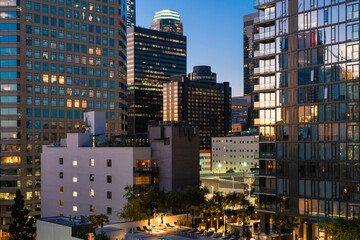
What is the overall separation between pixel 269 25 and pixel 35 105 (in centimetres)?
8643

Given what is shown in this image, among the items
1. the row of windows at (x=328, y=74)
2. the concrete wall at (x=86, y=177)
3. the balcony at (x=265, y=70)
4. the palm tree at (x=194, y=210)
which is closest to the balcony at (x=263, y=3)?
→ the balcony at (x=265, y=70)

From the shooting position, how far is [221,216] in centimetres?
9619

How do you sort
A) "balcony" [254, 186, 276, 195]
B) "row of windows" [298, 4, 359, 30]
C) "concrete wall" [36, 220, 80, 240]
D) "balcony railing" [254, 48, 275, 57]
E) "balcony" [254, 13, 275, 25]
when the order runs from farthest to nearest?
"balcony" [254, 13, 275, 25]
"balcony railing" [254, 48, 275, 57]
"balcony" [254, 186, 276, 195]
"row of windows" [298, 4, 359, 30]
"concrete wall" [36, 220, 80, 240]

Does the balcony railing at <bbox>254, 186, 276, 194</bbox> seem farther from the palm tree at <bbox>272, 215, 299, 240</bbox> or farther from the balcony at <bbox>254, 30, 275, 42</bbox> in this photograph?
the balcony at <bbox>254, 30, 275, 42</bbox>

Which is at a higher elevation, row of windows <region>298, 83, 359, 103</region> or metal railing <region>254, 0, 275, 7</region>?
metal railing <region>254, 0, 275, 7</region>

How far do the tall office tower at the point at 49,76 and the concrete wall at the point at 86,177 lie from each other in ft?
88.8

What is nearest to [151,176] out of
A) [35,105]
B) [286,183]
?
[286,183]

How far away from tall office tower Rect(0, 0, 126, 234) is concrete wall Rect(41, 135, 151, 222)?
27.1 meters

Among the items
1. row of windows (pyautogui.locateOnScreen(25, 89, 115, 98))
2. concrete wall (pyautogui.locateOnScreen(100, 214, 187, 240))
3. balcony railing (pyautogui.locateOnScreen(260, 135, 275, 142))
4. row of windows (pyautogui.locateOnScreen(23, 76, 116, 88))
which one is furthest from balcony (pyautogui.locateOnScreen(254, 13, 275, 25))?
row of windows (pyautogui.locateOnScreen(25, 89, 115, 98))

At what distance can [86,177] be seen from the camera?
10319cm

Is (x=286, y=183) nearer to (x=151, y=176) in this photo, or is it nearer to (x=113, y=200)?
(x=151, y=176)

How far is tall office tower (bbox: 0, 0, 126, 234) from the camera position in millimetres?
141250

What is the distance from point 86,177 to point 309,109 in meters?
51.1

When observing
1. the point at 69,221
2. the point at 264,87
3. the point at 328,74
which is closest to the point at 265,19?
the point at 264,87
